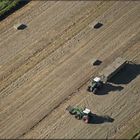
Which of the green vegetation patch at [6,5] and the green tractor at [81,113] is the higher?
the green vegetation patch at [6,5]

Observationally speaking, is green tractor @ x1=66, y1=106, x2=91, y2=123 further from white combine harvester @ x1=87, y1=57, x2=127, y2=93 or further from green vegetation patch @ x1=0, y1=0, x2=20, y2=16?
green vegetation patch @ x1=0, y1=0, x2=20, y2=16

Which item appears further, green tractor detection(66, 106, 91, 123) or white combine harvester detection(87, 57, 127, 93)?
white combine harvester detection(87, 57, 127, 93)

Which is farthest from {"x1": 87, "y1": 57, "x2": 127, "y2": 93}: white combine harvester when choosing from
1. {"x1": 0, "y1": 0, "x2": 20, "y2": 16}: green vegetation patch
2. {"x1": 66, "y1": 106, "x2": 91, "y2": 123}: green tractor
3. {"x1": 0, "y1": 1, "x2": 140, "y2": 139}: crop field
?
{"x1": 0, "y1": 0, "x2": 20, "y2": 16}: green vegetation patch

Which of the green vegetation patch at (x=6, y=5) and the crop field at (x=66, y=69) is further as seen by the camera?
the green vegetation patch at (x=6, y=5)

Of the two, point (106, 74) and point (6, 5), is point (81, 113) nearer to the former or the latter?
→ point (106, 74)

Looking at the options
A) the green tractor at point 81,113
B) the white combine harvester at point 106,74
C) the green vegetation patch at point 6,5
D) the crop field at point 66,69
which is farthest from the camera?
the green vegetation patch at point 6,5

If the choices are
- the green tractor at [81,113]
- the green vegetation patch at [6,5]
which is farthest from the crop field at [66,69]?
the green vegetation patch at [6,5]

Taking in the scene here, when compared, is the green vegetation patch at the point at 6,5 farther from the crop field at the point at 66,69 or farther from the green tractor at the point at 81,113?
the green tractor at the point at 81,113
